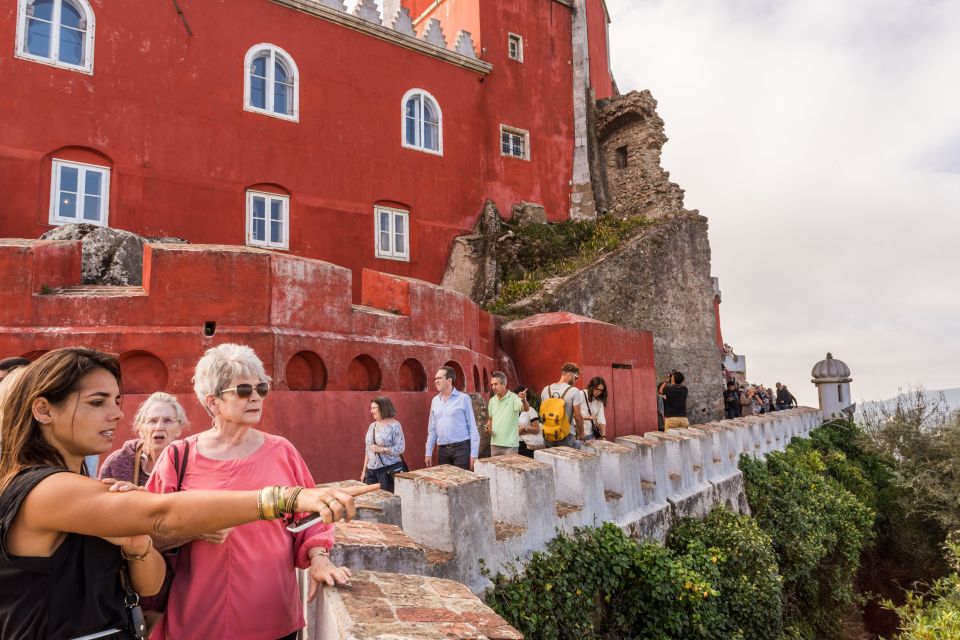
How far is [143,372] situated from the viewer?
7.15 metres

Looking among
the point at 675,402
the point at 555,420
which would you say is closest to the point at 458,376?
the point at 555,420

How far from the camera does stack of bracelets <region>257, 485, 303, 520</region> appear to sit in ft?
6.22

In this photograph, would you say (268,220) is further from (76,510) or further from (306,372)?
(76,510)

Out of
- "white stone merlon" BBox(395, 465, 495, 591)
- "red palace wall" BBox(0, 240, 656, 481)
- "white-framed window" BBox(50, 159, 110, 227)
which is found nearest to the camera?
"white stone merlon" BBox(395, 465, 495, 591)

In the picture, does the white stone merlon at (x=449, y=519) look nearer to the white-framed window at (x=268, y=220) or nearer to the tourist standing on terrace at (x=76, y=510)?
the tourist standing on terrace at (x=76, y=510)

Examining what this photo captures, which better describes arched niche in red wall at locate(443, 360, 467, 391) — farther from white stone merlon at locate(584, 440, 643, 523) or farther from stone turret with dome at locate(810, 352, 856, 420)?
stone turret with dome at locate(810, 352, 856, 420)

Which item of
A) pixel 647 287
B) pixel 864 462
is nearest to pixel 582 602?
pixel 647 287

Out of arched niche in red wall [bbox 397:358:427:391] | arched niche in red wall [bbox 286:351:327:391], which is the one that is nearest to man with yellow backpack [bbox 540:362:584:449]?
arched niche in red wall [bbox 397:358:427:391]

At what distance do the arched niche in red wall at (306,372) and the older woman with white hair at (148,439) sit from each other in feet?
12.8

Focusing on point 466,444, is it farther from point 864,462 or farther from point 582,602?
point 864,462

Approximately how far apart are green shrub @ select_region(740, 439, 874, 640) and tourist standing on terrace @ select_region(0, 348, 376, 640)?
31.2ft

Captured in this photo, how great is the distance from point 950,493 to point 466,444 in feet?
55.3

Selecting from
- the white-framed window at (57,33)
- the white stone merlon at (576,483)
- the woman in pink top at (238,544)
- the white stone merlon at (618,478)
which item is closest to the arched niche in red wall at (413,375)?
the white stone merlon at (618,478)

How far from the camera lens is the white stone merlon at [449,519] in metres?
4.02
